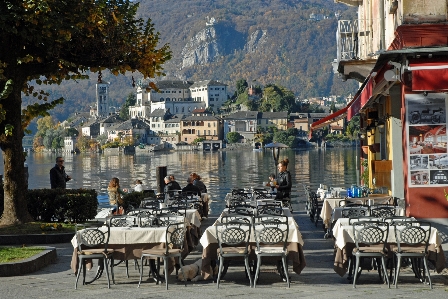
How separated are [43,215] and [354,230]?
10888mm

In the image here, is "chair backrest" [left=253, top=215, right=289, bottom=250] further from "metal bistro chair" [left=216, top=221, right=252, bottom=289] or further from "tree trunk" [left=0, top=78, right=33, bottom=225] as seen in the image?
"tree trunk" [left=0, top=78, right=33, bottom=225]

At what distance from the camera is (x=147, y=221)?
13742 millimetres

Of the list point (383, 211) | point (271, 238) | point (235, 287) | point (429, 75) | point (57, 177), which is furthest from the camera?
point (57, 177)

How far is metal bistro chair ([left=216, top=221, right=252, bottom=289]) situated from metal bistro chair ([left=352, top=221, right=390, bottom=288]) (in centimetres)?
145

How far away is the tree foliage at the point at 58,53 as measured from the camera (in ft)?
58.9

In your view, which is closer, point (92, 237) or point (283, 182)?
point (92, 237)

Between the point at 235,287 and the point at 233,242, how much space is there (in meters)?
0.64

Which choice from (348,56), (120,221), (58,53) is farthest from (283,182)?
(120,221)

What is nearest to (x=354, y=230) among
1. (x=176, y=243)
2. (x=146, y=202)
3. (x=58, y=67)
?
(x=176, y=243)

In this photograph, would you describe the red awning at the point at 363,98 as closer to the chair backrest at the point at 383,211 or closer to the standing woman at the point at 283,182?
the standing woman at the point at 283,182

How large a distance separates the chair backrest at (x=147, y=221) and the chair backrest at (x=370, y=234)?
315 cm

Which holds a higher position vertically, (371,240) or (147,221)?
(147,221)

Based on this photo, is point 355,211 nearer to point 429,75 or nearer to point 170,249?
point 429,75

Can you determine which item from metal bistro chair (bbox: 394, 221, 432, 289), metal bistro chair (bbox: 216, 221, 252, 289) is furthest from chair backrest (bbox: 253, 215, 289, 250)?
metal bistro chair (bbox: 394, 221, 432, 289)
